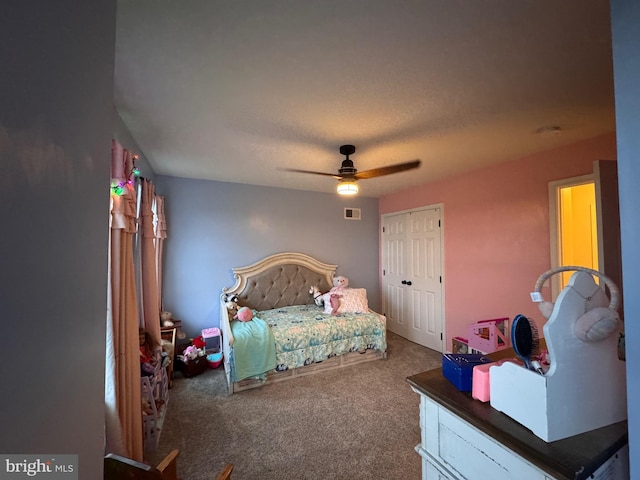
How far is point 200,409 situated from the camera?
228cm

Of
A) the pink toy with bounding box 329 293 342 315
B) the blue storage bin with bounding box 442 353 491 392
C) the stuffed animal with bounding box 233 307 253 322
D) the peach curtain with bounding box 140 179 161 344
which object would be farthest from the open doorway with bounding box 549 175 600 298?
the peach curtain with bounding box 140 179 161 344

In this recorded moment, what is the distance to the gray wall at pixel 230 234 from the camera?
342cm

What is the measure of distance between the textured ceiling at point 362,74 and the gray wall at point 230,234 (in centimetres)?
121

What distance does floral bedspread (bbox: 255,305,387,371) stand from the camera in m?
2.79

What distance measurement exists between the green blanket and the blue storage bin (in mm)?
2022

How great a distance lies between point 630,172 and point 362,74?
118cm

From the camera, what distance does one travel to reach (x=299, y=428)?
6.70 feet

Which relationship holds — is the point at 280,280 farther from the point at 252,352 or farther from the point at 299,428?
the point at 299,428

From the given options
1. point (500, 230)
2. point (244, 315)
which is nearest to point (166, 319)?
point (244, 315)

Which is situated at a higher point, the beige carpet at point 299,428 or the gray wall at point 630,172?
the gray wall at point 630,172

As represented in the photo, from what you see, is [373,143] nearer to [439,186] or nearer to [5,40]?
[439,186]

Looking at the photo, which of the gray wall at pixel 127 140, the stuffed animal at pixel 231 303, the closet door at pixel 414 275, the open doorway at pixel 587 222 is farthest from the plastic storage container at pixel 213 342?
the open doorway at pixel 587 222

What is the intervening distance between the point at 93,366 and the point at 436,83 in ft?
6.43

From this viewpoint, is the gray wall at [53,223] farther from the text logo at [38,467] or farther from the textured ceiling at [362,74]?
the textured ceiling at [362,74]
